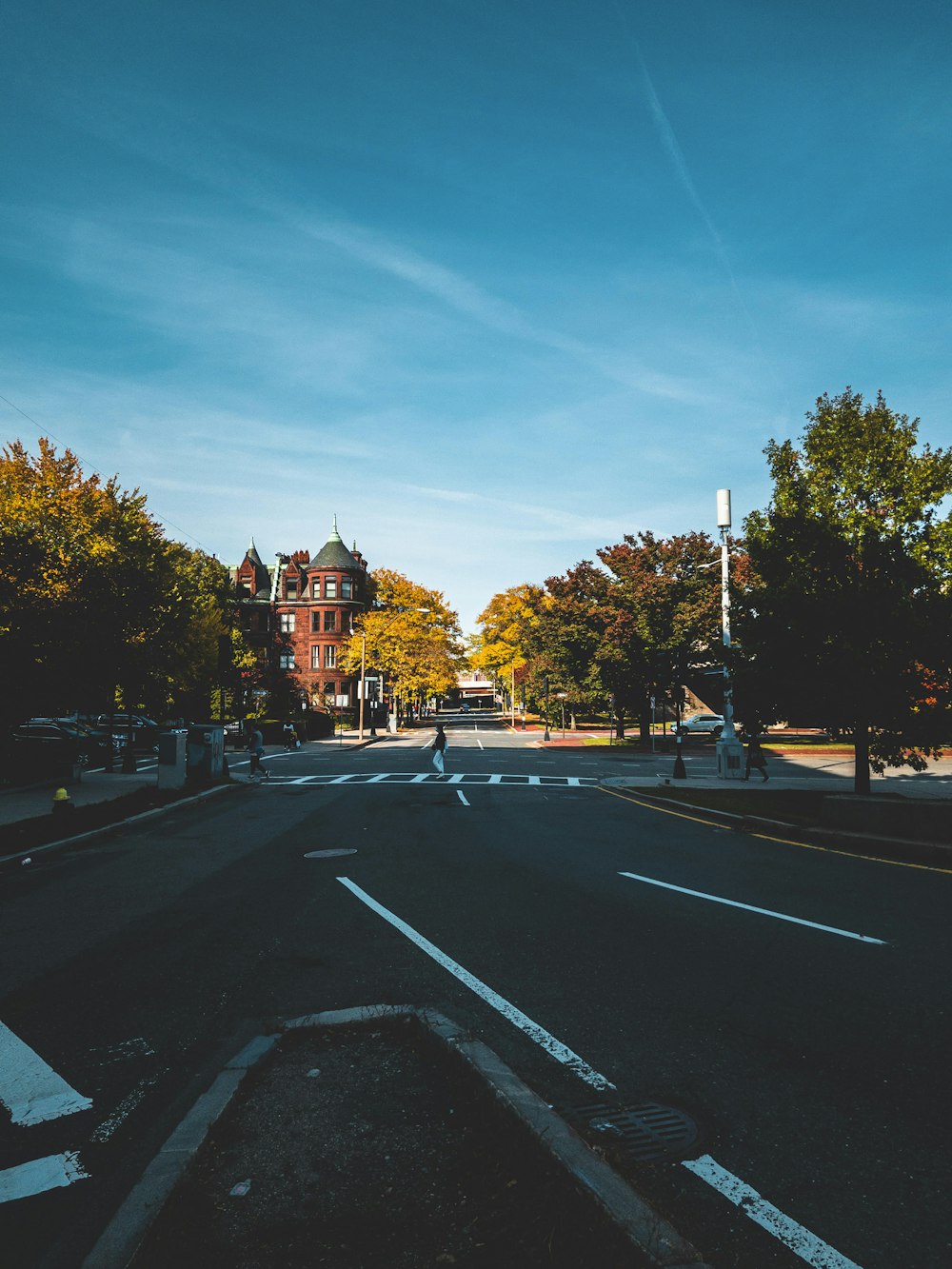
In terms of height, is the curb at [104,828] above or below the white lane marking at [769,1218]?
below

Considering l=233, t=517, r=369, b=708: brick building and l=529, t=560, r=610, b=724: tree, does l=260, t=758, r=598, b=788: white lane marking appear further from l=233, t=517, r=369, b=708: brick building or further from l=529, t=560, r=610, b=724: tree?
l=233, t=517, r=369, b=708: brick building

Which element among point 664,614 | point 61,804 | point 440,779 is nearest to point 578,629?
point 664,614

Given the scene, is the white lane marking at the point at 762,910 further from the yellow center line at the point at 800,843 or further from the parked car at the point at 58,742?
the parked car at the point at 58,742

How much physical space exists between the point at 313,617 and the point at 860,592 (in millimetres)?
64658

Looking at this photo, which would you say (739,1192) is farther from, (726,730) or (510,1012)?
(726,730)

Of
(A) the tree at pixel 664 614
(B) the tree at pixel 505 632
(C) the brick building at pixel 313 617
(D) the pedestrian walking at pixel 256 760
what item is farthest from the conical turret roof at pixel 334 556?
(D) the pedestrian walking at pixel 256 760

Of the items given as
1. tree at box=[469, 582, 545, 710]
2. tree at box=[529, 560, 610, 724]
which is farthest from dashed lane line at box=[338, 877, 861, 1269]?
tree at box=[469, 582, 545, 710]

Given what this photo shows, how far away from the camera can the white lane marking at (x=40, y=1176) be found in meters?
3.28

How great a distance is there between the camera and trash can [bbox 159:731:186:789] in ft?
66.0

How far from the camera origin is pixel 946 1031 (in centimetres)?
476

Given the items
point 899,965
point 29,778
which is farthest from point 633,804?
point 29,778

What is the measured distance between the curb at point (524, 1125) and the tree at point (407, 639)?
6253 centimetres

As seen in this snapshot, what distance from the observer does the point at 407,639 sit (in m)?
66.5

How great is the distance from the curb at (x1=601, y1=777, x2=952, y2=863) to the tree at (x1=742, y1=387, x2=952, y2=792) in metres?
3.06
